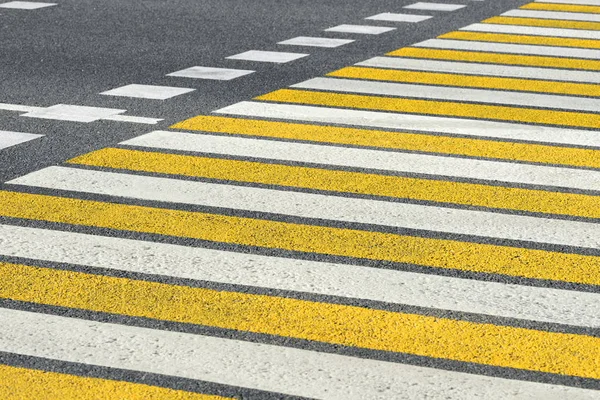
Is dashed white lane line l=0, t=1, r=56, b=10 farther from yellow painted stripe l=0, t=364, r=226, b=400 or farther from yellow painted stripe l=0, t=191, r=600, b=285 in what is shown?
yellow painted stripe l=0, t=364, r=226, b=400

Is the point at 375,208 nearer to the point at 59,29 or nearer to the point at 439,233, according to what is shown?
the point at 439,233

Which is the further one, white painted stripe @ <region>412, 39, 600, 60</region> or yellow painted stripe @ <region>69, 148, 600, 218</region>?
white painted stripe @ <region>412, 39, 600, 60</region>

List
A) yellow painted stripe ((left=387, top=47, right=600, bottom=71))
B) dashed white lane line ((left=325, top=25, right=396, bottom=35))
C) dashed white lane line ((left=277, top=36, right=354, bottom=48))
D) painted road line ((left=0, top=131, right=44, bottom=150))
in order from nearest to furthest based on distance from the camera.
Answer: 1. painted road line ((left=0, top=131, right=44, bottom=150))
2. yellow painted stripe ((left=387, top=47, right=600, bottom=71))
3. dashed white lane line ((left=277, top=36, right=354, bottom=48))
4. dashed white lane line ((left=325, top=25, right=396, bottom=35))

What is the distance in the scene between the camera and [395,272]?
17.3 ft

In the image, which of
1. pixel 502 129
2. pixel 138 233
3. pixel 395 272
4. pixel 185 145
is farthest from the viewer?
pixel 502 129

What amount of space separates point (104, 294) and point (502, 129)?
3.92m

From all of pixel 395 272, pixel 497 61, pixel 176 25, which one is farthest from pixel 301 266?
pixel 176 25

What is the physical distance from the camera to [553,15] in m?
13.4

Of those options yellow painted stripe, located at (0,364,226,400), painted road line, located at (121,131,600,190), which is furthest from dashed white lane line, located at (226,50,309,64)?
yellow painted stripe, located at (0,364,226,400)

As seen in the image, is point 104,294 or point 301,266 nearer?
point 104,294

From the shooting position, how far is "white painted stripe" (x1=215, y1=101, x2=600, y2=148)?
7.90 m

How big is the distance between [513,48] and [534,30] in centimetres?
119

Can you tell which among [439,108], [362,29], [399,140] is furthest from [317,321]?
[362,29]

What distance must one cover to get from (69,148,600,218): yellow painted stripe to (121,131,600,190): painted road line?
7.4 inches
